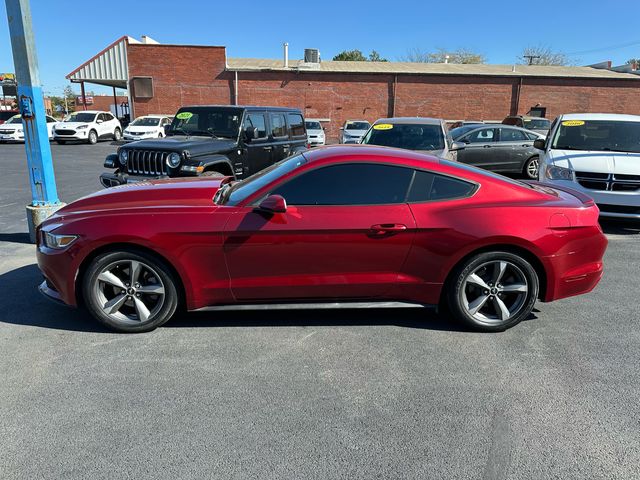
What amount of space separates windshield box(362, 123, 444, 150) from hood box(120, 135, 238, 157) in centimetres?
269

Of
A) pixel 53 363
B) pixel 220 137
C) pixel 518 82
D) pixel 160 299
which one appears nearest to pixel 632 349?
pixel 160 299

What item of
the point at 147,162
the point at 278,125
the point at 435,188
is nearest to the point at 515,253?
the point at 435,188

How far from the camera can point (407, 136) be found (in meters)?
8.95

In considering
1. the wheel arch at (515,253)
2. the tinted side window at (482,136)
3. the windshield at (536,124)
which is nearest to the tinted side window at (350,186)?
the wheel arch at (515,253)

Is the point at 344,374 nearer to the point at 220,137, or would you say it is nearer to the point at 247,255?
the point at 247,255

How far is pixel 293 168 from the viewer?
3973 mm

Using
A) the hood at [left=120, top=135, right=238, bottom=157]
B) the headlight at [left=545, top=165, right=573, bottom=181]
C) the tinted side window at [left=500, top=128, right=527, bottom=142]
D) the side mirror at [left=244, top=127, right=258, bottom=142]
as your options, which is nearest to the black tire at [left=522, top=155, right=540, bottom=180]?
the tinted side window at [left=500, top=128, right=527, bottom=142]

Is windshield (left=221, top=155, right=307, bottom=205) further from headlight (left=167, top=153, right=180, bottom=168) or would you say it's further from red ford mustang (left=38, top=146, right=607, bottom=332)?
headlight (left=167, top=153, right=180, bottom=168)

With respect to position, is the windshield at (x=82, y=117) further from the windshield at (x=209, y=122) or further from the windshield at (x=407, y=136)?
the windshield at (x=407, y=136)

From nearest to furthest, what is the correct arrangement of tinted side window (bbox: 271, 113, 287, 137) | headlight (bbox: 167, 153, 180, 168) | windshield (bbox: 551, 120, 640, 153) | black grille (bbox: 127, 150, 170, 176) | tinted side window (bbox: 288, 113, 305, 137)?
headlight (bbox: 167, 153, 180, 168) → black grille (bbox: 127, 150, 170, 176) → windshield (bbox: 551, 120, 640, 153) → tinted side window (bbox: 271, 113, 287, 137) → tinted side window (bbox: 288, 113, 305, 137)

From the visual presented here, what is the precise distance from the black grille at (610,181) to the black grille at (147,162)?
6.46 meters

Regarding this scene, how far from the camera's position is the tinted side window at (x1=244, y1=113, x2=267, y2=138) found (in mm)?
8775

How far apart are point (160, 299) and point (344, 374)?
1.64m

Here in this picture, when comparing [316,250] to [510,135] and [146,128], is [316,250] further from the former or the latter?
[146,128]
